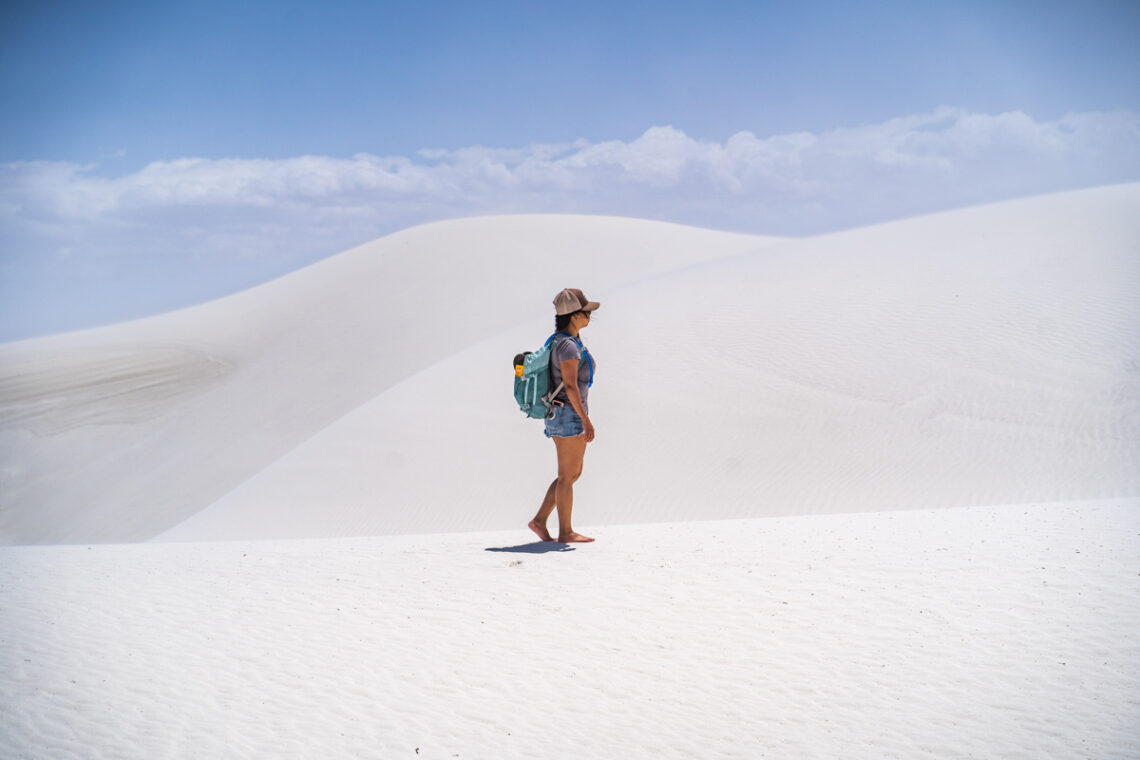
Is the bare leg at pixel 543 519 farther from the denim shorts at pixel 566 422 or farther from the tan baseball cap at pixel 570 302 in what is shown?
the tan baseball cap at pixel 570 302

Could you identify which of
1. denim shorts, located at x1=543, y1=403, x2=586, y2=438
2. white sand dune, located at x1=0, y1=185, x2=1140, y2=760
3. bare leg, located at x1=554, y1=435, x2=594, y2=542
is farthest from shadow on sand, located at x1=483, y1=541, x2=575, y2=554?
denim shorts, located at x1=543, y1=403, x2=586, y2=438

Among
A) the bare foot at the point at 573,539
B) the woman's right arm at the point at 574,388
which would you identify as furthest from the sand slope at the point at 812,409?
the woman's right arm at the point at 574,388

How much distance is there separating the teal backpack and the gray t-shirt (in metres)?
0.03

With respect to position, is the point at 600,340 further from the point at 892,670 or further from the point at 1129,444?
the point at 892,670

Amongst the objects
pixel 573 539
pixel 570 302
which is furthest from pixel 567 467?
pixel 570 302

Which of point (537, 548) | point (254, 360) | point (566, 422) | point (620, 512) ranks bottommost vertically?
point (537, 548)

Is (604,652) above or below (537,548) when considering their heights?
below

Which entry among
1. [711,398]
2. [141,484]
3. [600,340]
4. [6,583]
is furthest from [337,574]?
[141,484]

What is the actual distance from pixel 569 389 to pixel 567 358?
0.80 feet

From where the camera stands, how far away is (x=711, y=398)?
59.7ft

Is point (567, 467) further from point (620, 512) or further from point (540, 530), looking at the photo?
point (620, 512)

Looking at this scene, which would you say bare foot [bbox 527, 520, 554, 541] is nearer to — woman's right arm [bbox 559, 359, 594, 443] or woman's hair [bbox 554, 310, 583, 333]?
woman's right arm [bbox 559, 359, 594, 443]

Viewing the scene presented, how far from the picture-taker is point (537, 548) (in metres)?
7.86

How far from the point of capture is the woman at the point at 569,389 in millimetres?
7188
